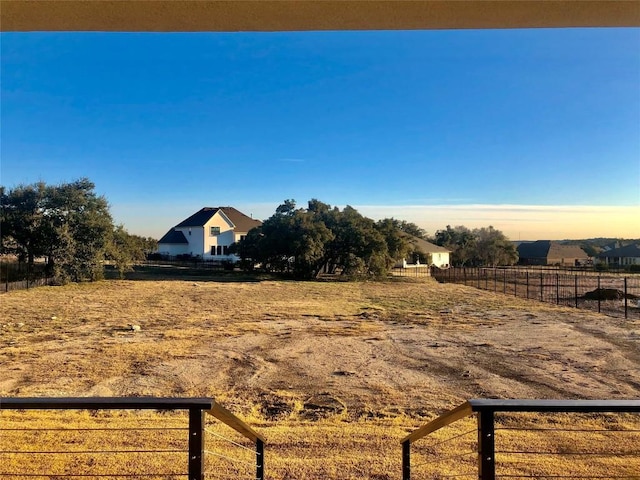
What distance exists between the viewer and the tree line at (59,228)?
19578 millimetres

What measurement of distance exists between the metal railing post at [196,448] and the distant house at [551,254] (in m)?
63.8

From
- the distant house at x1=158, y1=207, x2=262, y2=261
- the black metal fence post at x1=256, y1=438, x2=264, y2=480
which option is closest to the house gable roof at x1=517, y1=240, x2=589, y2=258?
the distant house at x1=158, y1=207, x2=262, y2=261

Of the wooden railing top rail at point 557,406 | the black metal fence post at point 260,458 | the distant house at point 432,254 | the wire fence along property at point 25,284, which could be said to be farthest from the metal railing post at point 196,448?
the distant house at point 432,254

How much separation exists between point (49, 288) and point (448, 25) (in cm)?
2110

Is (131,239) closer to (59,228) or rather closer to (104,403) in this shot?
(59,228)

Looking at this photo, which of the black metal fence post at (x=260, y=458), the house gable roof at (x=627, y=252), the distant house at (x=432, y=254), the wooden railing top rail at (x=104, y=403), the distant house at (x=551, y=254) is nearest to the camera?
the wooden railing top rail at (x=104, y=403)

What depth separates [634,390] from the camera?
5551 mm

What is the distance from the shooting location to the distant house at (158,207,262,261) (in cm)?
3806

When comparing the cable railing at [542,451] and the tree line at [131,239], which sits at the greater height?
the tree line at [131,239]

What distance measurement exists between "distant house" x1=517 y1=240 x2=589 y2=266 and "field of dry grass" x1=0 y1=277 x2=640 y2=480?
5139 centimetres

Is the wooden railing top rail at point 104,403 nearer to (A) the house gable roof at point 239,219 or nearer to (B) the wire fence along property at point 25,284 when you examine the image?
(B) the wire fence along property at point 25,284

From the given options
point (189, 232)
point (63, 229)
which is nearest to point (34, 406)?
point (63, 229)

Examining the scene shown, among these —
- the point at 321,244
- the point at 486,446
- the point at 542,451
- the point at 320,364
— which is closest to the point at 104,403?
the point at 486,446

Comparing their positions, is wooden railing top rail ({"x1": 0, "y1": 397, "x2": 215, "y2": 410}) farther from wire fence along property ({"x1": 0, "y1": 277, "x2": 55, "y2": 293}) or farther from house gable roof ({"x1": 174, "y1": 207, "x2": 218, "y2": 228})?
house gable roof ({"x1": 174, "y1": 207, "x2": 218, "y2": 228})
